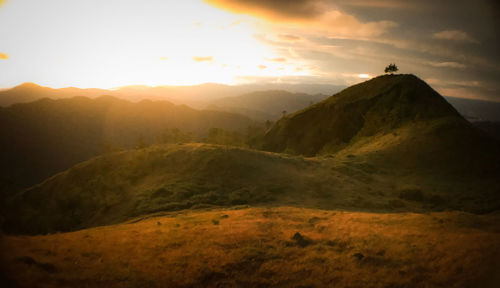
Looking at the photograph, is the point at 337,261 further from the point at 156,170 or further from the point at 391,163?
the point at 391,163

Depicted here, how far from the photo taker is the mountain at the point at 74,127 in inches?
3314

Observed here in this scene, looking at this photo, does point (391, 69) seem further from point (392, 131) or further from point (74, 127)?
point (74, 127)

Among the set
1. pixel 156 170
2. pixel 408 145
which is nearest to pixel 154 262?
pixel 156 170

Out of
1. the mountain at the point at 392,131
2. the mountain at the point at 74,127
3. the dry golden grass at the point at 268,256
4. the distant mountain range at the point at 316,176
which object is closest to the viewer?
the dry golden grass at the point at 268,256

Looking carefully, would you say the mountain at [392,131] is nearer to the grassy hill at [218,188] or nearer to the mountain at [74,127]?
the grassy hill at [218,188]

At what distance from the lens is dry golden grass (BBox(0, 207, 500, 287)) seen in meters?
6.40

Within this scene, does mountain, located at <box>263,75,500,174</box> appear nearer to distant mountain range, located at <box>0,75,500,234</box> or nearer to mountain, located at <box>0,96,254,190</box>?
distant mountain range, located at <box>0,75,500,234</box>

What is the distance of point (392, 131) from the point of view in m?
36.7

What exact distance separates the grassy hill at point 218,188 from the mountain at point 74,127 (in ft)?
98.7

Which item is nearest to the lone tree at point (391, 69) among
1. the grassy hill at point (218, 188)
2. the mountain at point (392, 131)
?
the mountain at point (392, 131)

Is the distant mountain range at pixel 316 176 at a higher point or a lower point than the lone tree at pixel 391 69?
lower

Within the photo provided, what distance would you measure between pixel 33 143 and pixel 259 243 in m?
118

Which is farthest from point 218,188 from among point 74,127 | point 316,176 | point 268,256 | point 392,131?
point 74,127

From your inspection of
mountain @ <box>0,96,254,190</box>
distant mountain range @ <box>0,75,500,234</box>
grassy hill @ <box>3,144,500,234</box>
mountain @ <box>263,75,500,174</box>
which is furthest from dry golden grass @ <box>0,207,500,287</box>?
mountain @ <box>0,96,254,190</box>
